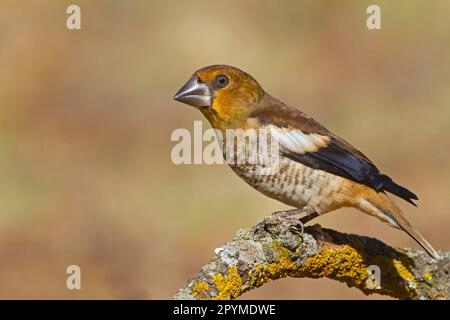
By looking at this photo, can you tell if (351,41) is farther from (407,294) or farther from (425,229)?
(407,294)

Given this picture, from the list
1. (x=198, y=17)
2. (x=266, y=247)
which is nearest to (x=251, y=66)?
(x=198, y=17)

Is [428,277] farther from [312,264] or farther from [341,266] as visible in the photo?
[312,264]

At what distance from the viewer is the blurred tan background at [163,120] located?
10844mm

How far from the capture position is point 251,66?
13.9 metres

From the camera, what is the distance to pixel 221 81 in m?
7.25

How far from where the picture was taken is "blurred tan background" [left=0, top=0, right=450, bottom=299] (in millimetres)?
10844

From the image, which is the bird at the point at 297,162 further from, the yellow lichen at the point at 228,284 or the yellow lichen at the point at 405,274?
the yellow lichen at the point at 228,284

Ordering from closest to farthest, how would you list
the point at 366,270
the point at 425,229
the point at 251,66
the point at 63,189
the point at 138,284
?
the point at 366,270 → the point at 138,284 → the point at 425,229 → the point at 63,189 → the point at 251,66

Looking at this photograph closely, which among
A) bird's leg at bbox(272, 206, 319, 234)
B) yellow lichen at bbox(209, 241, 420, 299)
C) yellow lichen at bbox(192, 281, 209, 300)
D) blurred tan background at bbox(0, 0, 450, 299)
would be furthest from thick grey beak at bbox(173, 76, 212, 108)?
blurred tan background at bbox(0, 0, 450, 299)

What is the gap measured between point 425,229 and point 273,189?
4672 millimetres

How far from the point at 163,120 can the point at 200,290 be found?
336 inches

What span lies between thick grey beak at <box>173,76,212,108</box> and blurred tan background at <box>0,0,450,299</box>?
2742 mm

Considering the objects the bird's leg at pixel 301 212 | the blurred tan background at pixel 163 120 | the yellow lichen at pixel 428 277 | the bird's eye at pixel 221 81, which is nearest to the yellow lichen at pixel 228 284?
the bird's leg at pixel 301 212

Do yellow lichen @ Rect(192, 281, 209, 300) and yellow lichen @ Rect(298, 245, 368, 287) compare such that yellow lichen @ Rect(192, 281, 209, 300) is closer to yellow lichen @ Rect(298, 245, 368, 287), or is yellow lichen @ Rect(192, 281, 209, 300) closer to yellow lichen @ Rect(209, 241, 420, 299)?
yellow lichen @ Rect(209, 241, 420, 299)
